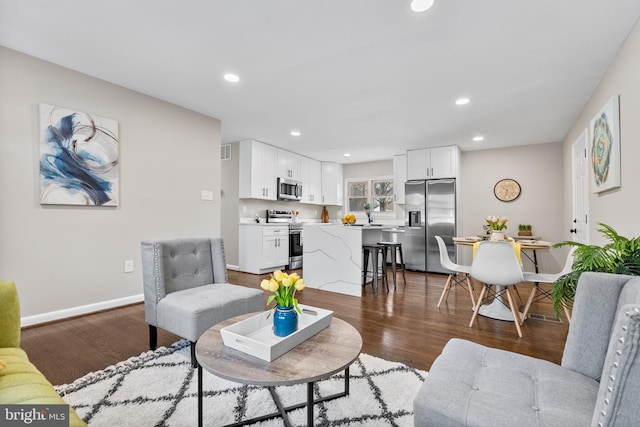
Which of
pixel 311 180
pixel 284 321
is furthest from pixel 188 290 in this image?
pixel 311 180

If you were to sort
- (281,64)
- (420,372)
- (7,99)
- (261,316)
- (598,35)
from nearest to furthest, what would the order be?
(261,316), (420,372), (598,35), (7,99), (281,64)

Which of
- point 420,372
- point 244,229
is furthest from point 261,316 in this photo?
point 244,229

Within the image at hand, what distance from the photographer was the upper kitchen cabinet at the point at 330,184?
23.8 ft

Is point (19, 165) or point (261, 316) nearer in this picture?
point (261, 316)

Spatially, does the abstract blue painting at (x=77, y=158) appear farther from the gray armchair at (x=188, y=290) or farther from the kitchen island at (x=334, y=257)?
the kitchen island at (x=334, y=257)

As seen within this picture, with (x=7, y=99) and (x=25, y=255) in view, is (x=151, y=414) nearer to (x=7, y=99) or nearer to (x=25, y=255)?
(x=25, y=255)

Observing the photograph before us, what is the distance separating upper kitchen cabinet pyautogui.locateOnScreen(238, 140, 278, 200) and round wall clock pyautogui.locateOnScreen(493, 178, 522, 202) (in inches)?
173

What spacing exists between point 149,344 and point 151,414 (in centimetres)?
94

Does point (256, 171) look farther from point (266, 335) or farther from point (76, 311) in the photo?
point (266, 335)

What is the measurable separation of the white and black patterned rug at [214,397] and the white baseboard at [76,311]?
4.58 feet

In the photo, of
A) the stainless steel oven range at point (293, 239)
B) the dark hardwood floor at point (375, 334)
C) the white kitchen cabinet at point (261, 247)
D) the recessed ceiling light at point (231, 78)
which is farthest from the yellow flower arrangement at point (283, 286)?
the stainless steel oven range at point (293, 239)

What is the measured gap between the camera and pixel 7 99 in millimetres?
2533

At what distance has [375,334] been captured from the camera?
2.58 m

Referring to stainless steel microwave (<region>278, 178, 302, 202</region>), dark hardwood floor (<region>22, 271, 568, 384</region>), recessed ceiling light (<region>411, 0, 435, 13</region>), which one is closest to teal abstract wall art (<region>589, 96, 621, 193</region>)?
dark hardwood floor (<region>22, 271, 568, 384</region>)
